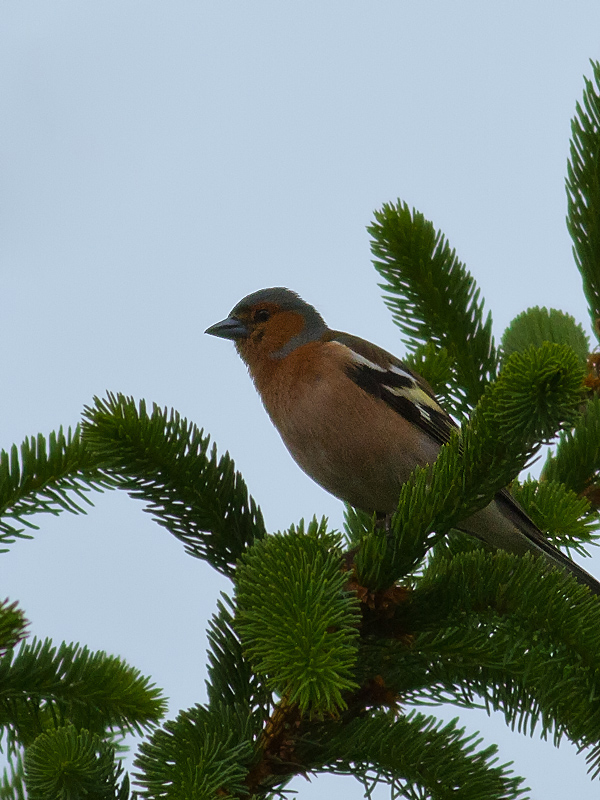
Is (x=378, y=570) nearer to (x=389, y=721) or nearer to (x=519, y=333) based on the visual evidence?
(x=389, y=721)

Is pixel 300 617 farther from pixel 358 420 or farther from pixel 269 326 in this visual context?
pixel 269 326

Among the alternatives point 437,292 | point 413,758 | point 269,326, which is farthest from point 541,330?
point 413,758

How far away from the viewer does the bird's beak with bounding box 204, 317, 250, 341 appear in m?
4.05

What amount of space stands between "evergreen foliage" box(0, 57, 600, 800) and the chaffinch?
33.1 inches

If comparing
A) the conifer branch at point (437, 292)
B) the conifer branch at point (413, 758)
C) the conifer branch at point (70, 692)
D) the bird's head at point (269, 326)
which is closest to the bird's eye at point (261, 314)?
the bird's head at point (269, 326)

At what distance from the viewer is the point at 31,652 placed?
6.18 ft

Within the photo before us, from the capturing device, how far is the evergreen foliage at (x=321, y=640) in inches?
60.5

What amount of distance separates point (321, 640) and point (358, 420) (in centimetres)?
191

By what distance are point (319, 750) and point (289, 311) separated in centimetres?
278

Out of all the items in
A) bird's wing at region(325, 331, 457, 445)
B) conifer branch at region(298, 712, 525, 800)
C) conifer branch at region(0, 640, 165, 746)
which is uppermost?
bird's wing at region(325, 331, 457, 445)

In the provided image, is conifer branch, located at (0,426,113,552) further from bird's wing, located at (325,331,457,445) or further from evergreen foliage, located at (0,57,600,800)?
bird's wing, located at (325,331,457,445)

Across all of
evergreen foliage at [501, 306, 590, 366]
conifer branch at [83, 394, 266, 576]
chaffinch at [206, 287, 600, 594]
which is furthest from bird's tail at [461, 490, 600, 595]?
conifer branch at [83, 394, 266, 576]

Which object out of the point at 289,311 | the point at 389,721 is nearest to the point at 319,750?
the point at 389,721

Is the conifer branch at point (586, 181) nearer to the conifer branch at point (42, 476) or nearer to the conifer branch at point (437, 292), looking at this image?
the conifer branch at point (437, 292)
